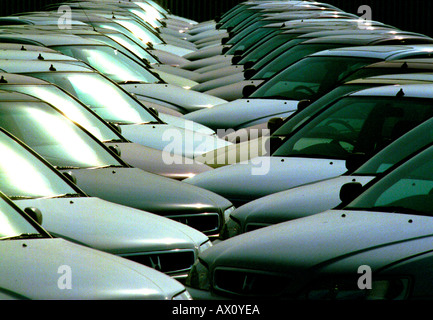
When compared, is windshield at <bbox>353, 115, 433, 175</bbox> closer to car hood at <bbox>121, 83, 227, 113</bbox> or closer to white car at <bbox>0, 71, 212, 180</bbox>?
white car at <bbox>0, 71, 212, 180</bbox>

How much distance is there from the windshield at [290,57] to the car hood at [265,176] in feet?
16.5

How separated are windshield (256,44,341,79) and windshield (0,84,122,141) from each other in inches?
178

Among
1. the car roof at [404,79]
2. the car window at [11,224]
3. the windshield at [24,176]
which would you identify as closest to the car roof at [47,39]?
the car roof at [404,79]

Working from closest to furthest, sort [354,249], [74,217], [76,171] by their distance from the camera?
[354,249] < [74,217] < [76,171]

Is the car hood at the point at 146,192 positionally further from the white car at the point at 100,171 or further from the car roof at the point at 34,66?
the car roof at the point at 34,66

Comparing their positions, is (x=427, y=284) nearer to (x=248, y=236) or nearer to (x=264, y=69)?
(x=248, y=236)

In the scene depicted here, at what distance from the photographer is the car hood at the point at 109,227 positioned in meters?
6.18

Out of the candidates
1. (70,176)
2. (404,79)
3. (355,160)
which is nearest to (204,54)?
(404,79)

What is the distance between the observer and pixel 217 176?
847 cm

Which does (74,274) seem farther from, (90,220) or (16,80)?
(16,80)

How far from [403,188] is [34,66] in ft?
17.6

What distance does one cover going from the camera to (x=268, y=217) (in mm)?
6699
